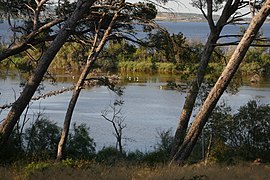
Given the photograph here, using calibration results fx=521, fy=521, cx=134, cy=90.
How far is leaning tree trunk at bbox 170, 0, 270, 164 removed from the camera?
812 centimetres

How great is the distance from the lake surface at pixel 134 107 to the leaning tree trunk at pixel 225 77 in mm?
10082

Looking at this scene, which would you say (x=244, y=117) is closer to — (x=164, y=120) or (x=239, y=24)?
(x=239, y=24)

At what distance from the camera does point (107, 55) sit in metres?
14.3

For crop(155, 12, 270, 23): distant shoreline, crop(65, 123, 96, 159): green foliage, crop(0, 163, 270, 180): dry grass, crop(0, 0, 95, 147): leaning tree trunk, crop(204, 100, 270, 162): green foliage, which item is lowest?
crop(65, 123, 96, 159): green foliage

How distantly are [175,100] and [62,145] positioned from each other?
1544 cm

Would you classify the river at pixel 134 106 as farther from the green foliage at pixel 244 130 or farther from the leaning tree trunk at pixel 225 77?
the leaning tree trunk at pixel 225 77

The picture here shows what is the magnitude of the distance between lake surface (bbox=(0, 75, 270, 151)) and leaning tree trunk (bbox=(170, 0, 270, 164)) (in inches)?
397

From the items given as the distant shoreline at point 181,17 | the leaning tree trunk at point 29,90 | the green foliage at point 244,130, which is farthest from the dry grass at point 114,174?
the green foliage at point 244,130

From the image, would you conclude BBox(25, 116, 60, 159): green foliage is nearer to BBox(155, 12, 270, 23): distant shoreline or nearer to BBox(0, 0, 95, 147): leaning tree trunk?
BBox(155, 12, 270, 23): distant shoreline

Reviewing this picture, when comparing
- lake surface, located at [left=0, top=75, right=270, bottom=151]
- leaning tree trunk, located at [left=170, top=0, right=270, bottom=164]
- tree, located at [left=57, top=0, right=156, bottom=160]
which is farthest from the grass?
lake surface, located at [left=0, top=75, right=270, bottom=151]

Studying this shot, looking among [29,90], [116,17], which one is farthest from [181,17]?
[29,90]

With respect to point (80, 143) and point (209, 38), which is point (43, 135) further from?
point (209, 38)

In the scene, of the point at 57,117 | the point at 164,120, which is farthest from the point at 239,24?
the point at 57,117

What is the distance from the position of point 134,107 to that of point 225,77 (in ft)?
58.9
